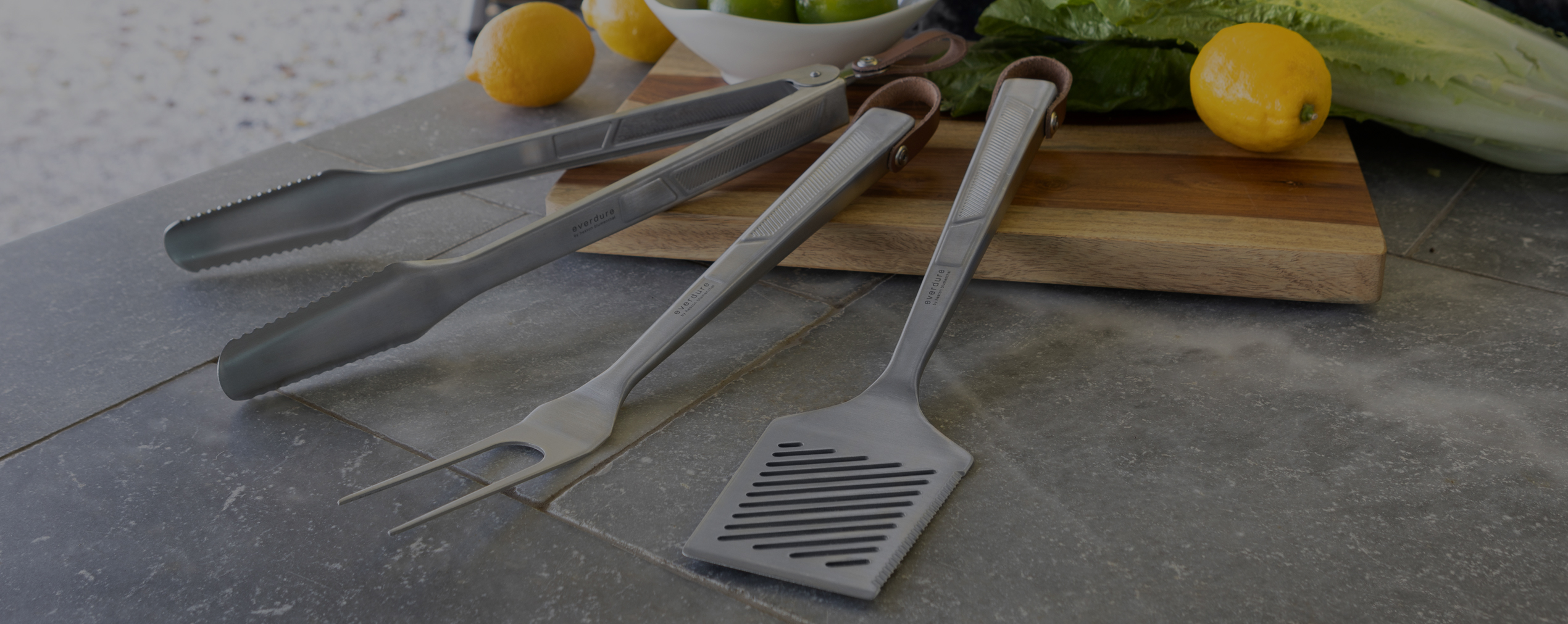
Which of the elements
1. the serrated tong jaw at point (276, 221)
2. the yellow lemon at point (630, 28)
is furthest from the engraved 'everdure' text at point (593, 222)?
the yellow lemon at point (630, 28)

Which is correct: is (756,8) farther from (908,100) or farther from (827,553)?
(827,553)

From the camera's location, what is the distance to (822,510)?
0.54 m

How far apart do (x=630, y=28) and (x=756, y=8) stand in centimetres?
32

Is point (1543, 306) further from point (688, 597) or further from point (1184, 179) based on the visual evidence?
point (688, 597)

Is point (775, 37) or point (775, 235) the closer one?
point (775, 235)

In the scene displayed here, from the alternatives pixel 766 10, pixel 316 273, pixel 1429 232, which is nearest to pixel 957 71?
pixel 766 10

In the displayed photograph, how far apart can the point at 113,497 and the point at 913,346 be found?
1.65ft

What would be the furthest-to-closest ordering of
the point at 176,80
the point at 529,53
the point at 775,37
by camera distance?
the point at 176,80 < the point at 529,53 < the point at 775,37

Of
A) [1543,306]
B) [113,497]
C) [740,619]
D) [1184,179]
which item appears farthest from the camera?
[1184,179]

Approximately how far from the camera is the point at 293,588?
0.54 metres

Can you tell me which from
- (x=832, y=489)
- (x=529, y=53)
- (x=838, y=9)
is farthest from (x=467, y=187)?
(x=832, y=489)

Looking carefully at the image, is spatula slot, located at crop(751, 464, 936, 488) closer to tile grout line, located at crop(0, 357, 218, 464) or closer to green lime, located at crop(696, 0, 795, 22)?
tile grout line, located at crop(0, 357, 218, 464)

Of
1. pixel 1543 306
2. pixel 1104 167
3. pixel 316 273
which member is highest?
pixel 316 273

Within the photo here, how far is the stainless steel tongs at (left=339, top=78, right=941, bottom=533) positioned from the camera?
0.59 m
